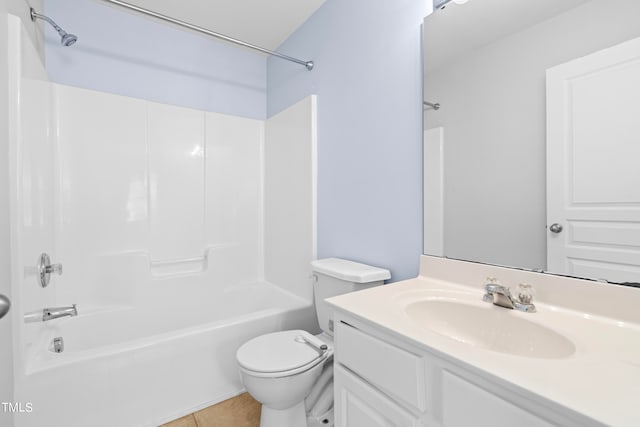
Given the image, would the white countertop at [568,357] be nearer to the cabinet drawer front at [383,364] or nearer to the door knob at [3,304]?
the cabinet drawer front at [383,364]

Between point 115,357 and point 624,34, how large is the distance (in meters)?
2.28

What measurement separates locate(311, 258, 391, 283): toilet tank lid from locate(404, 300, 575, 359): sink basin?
1.30 ft

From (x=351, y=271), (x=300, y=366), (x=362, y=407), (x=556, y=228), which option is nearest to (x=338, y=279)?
(x=351, y=271)

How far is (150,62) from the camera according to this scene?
2.22m

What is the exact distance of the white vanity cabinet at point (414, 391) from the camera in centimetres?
55

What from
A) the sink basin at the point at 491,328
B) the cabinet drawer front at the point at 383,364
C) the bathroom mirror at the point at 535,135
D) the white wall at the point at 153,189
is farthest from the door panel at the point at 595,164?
the white wall at the point at 153,189

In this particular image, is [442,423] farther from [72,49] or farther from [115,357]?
[72,49]

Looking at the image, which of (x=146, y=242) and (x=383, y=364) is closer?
(x=383, y=364)

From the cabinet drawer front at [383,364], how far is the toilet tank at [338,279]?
49 cm

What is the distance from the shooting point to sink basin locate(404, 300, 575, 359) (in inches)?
31.7

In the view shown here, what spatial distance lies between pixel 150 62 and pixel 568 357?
2.86 meters

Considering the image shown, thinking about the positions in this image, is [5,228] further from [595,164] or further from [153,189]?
[595,164]

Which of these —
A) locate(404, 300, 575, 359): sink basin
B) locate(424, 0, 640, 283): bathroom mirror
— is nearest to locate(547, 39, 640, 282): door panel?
locate(424, 0, 640, 283): bathroom mirror

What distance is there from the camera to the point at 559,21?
0.95m
